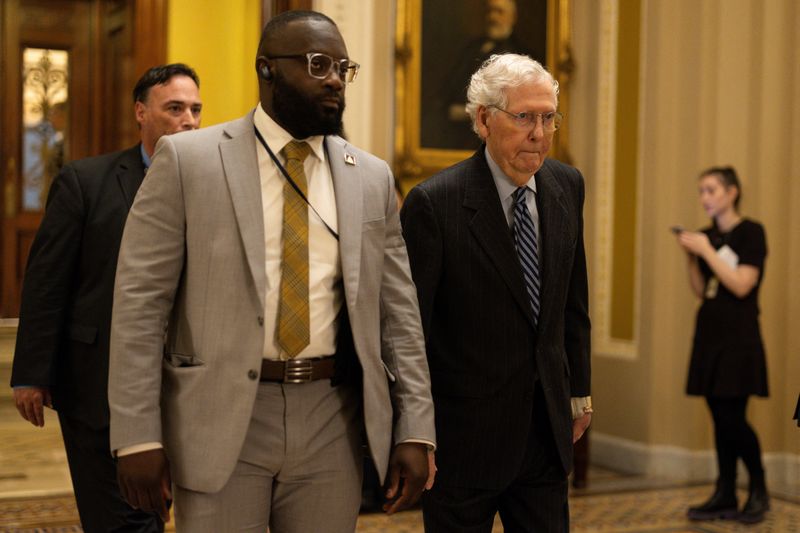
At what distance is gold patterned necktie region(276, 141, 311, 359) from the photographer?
245 cm

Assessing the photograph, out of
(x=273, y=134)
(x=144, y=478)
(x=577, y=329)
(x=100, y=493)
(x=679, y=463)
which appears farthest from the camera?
(x=679, y=463)

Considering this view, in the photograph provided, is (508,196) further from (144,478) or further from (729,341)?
(729,341)

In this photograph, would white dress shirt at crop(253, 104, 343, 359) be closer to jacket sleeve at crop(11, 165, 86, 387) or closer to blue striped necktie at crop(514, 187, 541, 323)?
blue striped necktie at crop(514, 187, 541, 323)

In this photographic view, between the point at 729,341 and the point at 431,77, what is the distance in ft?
8.69

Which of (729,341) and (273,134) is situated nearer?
(273,134)

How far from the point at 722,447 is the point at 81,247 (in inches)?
157

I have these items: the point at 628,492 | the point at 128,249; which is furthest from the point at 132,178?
the point at 628,492

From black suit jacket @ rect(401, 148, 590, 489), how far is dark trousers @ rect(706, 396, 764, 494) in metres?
3.34

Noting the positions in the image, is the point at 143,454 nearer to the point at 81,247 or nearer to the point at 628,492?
the point at 81,247

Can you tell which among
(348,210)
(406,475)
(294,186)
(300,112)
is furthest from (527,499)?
(300,112)

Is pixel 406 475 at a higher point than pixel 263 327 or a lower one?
lower

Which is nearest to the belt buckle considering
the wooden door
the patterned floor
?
the patterned floor

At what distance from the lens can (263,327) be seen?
7.95 feet

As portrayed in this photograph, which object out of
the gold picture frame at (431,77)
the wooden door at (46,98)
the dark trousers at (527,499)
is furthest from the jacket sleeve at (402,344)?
the wooden door at (46,98)
